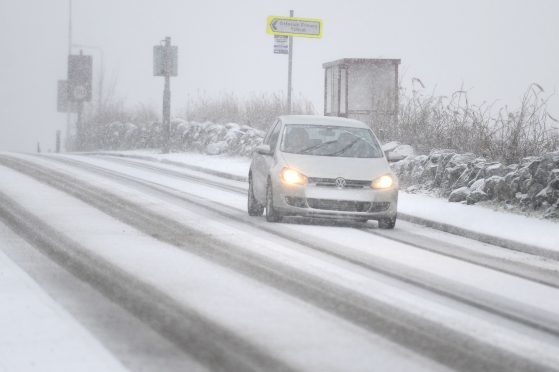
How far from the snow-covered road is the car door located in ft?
1.49

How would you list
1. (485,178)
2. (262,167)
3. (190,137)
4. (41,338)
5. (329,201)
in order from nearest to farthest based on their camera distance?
1. (41,338)
2. (329,201)
3. (262,167)
4. (485,178)
5. (190,137)

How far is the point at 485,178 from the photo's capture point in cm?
1889

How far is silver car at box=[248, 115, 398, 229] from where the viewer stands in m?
15.5

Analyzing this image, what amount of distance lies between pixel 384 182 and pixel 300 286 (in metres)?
6.16

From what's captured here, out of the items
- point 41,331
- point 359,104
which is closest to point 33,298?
point 41,331

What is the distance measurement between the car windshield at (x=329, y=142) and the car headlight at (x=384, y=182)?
0.98m

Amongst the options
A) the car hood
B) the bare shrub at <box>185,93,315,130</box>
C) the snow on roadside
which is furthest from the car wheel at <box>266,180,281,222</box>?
the bare shrub at <box>185,93,315,130</box>

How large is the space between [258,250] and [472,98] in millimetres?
11718

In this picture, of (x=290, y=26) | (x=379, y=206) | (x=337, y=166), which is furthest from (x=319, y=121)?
(x=290, y=26)

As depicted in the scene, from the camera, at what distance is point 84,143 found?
177 feet

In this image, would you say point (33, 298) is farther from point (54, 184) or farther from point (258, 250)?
point (54, 184)

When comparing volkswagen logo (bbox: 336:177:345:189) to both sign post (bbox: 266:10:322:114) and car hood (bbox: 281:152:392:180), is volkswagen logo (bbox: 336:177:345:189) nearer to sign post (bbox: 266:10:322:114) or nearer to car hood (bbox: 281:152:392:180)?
car hood (bbox: 281:152:392:180)

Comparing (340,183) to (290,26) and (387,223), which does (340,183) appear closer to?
(387,223)

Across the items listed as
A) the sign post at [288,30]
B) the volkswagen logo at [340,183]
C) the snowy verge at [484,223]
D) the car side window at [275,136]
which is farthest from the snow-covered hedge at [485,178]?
the sign post at [288,30]
